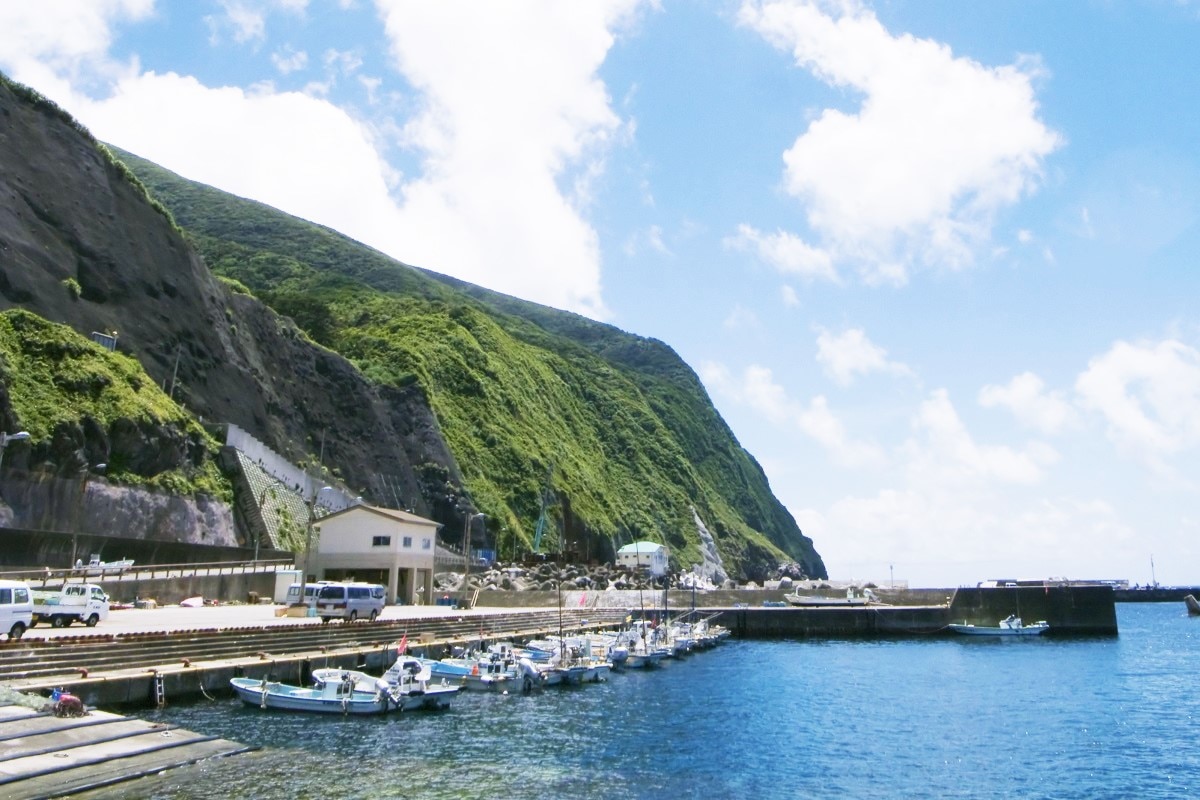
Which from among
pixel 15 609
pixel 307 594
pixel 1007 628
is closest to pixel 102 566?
pixel 307 594

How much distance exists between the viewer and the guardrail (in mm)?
37969

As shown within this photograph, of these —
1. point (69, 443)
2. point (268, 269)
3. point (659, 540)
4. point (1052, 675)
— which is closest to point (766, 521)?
point (659, 540)

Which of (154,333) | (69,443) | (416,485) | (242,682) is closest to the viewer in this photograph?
(242,682)

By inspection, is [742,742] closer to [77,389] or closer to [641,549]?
[77,389]

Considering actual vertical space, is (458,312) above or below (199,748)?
above

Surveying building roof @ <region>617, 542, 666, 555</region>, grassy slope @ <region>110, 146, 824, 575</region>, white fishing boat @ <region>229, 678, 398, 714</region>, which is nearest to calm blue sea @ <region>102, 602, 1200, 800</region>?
white fishing boat @ <region>229, 678, 398, 714</region>

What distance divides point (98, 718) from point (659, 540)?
112m

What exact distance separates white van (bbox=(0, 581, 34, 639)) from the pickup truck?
12.9 feet

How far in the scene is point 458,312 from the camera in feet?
438

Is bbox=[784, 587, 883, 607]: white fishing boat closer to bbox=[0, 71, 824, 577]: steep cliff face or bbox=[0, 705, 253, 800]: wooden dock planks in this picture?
bbox=[0, 71, 824, 577]: steep cliff face

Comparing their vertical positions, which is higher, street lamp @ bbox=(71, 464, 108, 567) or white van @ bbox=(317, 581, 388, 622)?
Answer: street lamp @ bbox=(71, 464, 108, 567)

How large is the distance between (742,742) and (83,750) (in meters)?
19.9

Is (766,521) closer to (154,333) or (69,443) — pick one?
(154,333)

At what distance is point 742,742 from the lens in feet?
98.7
